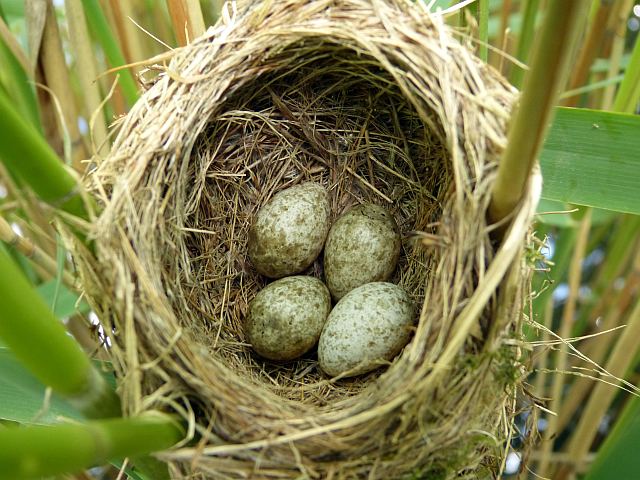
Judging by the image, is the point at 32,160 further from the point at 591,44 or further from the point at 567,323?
the point at 567,323

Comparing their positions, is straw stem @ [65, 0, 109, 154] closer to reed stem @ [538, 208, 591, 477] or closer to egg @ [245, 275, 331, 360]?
egg @ [245, 275, 331, 360]

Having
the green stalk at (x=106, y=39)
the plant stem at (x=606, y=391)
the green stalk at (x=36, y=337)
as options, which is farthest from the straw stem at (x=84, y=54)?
the plant stem at (x=606, y=391)

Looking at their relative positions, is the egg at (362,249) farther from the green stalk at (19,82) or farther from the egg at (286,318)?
the green stalk at (19,82)

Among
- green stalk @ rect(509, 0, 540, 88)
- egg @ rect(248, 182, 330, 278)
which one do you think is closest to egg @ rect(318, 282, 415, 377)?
egg @ rect(248, 182, 330, 278)

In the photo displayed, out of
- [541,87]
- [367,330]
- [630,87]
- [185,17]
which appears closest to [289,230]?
[367,330]

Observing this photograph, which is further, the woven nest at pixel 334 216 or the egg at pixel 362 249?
the egg at pixel 362 249

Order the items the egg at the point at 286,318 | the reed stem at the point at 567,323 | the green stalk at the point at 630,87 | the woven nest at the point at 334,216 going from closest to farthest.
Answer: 1. the woven nest at the point at 334,216
2. the green stalk at the point at 630,87
3. the egg at the point at 286,318
4. the reed stem at the point at 567,323

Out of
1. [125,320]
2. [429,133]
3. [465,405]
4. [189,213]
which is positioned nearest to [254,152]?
[189,213]
